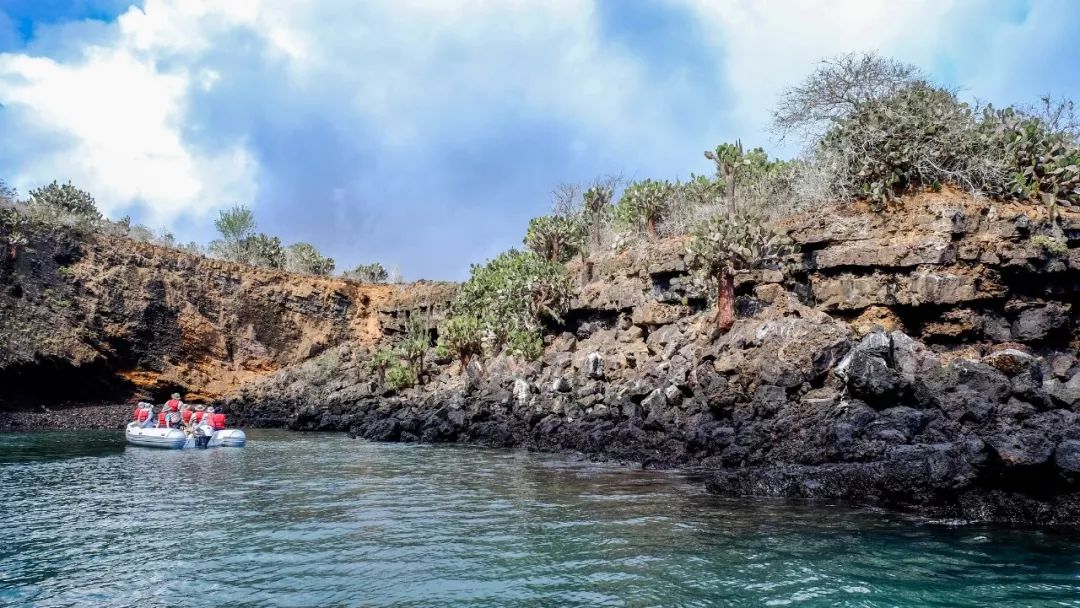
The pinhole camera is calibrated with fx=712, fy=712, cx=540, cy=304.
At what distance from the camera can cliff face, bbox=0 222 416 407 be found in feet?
139

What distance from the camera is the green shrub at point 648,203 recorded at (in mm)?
36125

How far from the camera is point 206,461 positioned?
71.1ft

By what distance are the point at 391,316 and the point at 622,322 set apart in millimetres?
24006

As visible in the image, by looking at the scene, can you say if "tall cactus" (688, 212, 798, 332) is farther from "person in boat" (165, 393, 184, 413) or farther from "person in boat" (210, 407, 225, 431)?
"person in boat" (165, 393, 184, 413)

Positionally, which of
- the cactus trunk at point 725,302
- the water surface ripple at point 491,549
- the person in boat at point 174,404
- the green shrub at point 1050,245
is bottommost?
the water surface ripple at point 491,549

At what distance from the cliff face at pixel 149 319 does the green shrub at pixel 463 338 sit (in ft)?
52.8

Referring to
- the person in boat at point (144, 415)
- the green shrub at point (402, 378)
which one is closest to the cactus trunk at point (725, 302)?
the green shrub at point (402, 378)

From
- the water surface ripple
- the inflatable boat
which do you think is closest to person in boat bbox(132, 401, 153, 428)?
the inflatable boat

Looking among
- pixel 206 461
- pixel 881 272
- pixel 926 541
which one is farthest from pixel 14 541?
pixel 881 272

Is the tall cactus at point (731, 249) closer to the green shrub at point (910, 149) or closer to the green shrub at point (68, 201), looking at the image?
the green shrub at point (910, 149)

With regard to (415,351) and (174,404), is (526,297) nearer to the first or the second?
(415,351)

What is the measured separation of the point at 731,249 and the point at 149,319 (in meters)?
40.0

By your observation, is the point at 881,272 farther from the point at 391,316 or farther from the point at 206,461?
the point at 391,316

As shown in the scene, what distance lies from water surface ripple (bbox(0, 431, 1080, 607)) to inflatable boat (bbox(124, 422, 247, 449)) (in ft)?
29.9
